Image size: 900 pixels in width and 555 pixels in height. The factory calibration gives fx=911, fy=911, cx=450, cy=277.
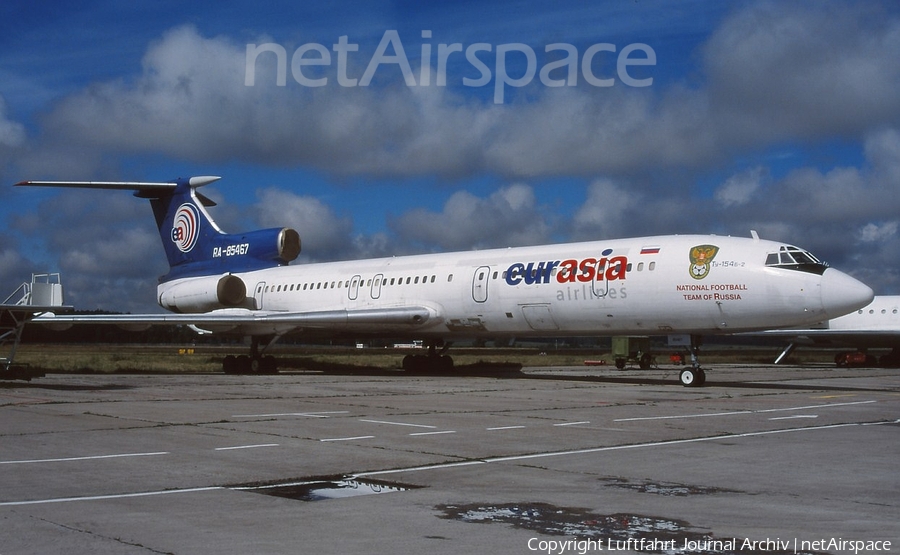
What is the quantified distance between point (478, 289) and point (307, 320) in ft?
18.6

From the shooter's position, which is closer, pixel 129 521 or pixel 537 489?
pixel 129 521

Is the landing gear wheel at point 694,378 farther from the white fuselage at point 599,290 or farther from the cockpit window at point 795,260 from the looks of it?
the cockpit window at point 795,260

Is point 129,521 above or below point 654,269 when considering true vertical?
below

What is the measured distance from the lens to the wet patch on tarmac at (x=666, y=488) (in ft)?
25.9

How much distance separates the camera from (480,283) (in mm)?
26562

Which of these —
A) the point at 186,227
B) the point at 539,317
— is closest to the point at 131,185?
the point at 186,227

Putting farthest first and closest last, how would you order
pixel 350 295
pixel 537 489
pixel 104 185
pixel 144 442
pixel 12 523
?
pixel 104 185, pixel 350 295, pixel 144 442, pixel 537 489, pixel 12 523

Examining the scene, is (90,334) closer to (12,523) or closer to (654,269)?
(654,269)

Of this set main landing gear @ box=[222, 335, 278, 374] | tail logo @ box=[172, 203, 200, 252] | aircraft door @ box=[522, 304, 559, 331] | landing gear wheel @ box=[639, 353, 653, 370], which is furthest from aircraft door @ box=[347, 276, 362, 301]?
landing gear wheel @ box=[639, 353, 653, 370]

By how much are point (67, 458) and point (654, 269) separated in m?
15.9

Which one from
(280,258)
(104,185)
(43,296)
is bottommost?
(43,296)

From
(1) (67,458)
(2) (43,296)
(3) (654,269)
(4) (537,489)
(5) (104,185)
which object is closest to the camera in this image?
(4) (537,489)

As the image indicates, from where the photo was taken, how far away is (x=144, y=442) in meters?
A: 11.1

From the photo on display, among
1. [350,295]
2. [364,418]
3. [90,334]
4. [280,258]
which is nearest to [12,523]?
[364,418]
